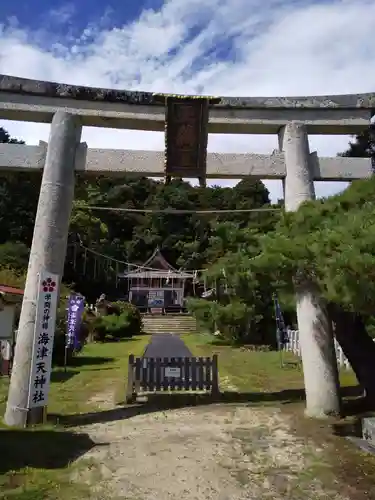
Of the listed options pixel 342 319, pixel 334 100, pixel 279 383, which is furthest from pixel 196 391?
pixel 334 100

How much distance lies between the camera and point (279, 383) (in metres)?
10.9

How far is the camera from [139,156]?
7.85 meters

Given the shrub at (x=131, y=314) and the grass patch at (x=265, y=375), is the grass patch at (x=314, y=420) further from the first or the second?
the shrub at (x=131, y=314)

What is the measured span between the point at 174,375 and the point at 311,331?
3.21 meters

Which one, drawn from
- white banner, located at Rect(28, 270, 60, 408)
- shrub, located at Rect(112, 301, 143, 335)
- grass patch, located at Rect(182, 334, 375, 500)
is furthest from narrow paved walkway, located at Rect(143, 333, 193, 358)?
shrub, located at Rect(112, 301, 143, 335)

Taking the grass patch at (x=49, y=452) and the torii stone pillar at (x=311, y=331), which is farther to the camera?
the torii stone pillar at (x=311, y=331)

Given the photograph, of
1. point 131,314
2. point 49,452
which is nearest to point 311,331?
point 49,452

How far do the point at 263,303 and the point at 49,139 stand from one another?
51.4ft

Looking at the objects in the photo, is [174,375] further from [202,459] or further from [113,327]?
[113,327]

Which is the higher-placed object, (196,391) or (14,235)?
(14,235)

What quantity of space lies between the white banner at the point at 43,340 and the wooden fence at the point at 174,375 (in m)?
2.46

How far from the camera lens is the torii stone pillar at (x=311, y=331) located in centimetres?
710

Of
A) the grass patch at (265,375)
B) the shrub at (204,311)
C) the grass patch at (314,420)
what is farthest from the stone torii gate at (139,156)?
the shrub at (204,311)

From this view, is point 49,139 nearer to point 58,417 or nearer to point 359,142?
point 58,417
